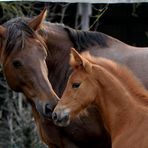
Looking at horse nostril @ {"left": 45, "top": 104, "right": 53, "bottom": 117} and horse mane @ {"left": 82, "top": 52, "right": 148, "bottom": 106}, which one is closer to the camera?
horse mane @ {"left": 82, "top": 52, "right": 148, "bottom": 106}

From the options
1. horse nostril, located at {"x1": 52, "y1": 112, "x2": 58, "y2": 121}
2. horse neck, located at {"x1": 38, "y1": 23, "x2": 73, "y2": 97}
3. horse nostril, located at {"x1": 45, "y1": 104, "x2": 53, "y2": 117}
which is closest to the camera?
horse nostril, located at {"x1": 52, "y1": 112, "x2": 58, "y2": 121}

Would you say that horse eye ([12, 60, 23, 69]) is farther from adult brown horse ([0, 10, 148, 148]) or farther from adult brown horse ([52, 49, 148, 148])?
adult brown horse ([52, 49, 148, 148])

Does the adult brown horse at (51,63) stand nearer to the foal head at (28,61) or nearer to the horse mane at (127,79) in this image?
the foal head at (28,61)

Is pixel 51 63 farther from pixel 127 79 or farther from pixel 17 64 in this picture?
pixel 127 79

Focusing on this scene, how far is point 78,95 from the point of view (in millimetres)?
6098

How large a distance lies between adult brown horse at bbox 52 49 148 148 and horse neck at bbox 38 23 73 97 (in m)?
0.86

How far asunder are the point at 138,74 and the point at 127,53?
0.95 ft

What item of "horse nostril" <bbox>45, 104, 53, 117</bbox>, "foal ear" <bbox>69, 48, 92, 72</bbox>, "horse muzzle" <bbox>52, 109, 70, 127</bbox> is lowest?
"horse nostril" <bbox>45, 104, 53, 117</bbox>

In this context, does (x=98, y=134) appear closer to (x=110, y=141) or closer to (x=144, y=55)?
(x=110, y=141)

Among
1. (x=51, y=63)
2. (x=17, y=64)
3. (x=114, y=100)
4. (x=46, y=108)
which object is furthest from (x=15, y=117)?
(x=114, y=100)

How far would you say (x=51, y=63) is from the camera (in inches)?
279

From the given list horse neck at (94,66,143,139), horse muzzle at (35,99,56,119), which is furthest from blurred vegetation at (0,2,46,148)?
horse neck at (94,66,143,139)

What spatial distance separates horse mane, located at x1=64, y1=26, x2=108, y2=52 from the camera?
7.09m

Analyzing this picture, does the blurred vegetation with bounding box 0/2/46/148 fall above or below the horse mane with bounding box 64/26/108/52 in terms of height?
below
